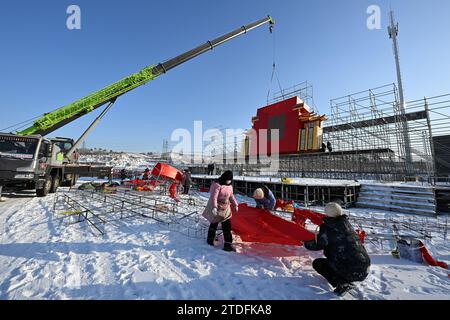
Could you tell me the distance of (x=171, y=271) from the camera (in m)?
2.70

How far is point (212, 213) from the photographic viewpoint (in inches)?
137

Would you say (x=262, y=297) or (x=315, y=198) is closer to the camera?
(x=262, y=297)

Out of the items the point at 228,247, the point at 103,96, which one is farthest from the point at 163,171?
the point at 103,96

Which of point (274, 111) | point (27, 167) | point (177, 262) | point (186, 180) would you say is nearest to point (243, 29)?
point (274, 111)

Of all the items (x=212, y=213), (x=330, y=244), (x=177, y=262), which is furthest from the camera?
(x=212, y=213)

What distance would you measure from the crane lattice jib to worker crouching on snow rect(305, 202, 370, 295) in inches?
489

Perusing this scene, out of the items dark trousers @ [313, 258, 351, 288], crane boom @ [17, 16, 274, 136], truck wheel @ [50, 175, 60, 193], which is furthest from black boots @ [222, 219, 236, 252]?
crane boom @ [17, 16, 274, 136]

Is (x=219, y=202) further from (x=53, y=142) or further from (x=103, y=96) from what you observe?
(x=53, y=142)

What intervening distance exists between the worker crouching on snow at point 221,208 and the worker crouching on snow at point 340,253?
1597 mm

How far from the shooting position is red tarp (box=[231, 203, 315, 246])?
3.22 metres

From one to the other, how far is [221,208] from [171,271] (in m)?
1.31

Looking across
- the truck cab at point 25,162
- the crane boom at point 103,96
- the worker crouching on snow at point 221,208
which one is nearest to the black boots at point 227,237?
the worker crouching on snow at point 221,208
